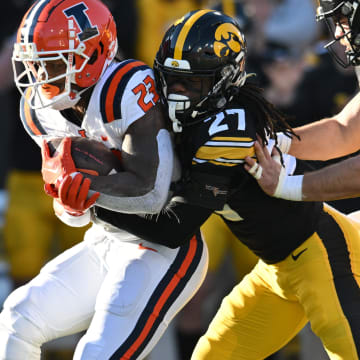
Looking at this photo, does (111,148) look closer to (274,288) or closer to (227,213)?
(227,213)

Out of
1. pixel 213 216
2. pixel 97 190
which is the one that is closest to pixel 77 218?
pixel 97 190

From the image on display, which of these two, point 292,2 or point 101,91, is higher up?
point 101,91

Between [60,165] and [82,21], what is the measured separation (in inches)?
21.5

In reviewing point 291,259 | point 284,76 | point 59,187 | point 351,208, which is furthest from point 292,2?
point 59,187

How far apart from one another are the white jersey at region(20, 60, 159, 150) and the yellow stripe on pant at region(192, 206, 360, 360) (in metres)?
0.83

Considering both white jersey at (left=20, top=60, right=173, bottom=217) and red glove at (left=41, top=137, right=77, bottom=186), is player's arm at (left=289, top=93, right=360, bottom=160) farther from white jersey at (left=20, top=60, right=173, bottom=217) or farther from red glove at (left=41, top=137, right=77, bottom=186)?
red glove at (left=41, top=137, right=77, bottom=186)

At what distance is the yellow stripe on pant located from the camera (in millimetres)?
3795

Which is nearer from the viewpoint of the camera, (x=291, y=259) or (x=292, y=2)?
(x=291, y=259)

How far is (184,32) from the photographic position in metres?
3.74

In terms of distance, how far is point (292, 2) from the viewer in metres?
6.52

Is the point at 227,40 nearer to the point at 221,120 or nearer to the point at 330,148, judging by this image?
the point at 221,120

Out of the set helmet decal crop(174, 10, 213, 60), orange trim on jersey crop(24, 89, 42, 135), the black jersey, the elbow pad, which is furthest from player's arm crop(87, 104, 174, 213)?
orange trim on jersey crop(24, 89, 42, 135)

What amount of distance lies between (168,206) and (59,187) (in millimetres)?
434

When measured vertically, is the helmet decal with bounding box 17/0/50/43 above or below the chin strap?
above
